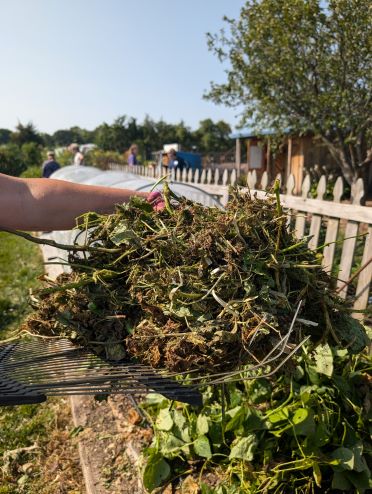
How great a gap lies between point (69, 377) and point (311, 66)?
9445 millimetres

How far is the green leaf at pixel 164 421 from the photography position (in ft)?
8.15

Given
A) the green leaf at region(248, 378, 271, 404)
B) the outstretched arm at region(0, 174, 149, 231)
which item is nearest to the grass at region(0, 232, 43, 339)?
the green leaf at region(248, 378, 271, 404)

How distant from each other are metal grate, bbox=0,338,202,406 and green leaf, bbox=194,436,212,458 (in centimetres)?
113

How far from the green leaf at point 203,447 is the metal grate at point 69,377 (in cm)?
113

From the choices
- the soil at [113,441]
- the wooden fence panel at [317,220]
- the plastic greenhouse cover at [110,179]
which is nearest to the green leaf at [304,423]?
the soil at [113,441]

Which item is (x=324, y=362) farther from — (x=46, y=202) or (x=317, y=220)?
(x=317, y=220)

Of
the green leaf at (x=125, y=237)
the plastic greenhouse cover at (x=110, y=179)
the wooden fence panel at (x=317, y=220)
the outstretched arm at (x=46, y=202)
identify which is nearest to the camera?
Answer: the green leaf at (x=125, y=237)

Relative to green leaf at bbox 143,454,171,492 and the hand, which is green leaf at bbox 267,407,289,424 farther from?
the hand

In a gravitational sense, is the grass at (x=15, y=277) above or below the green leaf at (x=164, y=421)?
below

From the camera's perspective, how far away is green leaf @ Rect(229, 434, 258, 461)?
2.18m

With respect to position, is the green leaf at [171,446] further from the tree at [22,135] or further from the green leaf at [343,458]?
the tree at [22,135]

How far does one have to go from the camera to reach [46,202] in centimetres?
159

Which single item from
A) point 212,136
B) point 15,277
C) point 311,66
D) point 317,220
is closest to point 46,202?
point 317,220

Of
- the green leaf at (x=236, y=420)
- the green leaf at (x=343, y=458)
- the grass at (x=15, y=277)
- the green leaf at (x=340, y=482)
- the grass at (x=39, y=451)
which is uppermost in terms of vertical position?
the green leaf at (x=236, y=420)
